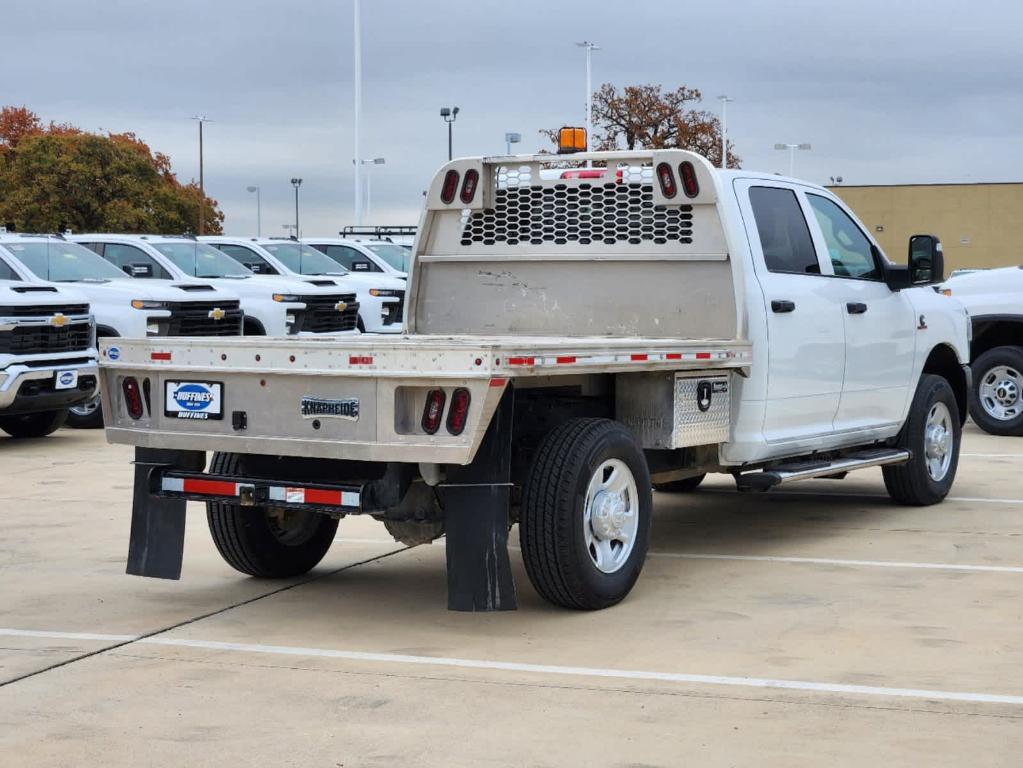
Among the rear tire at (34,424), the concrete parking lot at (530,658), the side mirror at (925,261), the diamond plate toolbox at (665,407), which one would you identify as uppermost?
the side mirror at (925,261)

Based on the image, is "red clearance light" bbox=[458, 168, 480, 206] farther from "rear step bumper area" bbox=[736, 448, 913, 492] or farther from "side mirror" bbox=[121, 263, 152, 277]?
"side mirror" bbox=[121, 263, 152, 277]

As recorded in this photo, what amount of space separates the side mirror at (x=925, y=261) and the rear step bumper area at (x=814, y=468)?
1115 mm

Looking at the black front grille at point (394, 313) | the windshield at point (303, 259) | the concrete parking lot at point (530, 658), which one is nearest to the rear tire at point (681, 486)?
the concrete parking lot at point (530, 658)

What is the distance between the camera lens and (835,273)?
9.43m

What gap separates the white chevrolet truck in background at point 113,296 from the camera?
1614 cm

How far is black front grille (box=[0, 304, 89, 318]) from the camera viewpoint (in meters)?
14.1

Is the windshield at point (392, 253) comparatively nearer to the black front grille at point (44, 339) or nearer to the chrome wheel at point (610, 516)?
the black front grille at point (44, 339)

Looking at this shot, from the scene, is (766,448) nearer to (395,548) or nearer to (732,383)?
(732,383)

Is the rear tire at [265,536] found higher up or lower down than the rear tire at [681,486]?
higher up

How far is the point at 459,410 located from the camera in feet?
21.1

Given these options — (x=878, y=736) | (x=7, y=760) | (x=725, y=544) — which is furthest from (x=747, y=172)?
(x=7, y=760)

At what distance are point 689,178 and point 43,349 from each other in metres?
7.95

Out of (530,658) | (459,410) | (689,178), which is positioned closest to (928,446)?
(689,178)

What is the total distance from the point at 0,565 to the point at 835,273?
16.6 feet
